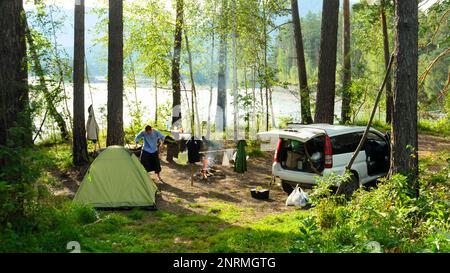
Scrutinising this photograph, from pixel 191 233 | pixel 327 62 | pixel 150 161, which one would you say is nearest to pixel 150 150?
pixel 150 161

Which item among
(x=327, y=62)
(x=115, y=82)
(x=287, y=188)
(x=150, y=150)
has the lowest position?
(x=287, y=188)

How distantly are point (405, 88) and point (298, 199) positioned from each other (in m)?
3.34

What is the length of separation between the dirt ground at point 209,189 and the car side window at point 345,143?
165cm

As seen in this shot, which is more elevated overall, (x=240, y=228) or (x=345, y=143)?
(x=345, y=143)

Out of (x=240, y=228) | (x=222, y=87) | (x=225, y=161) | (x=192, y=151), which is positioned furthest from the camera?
(x=222, y=87)

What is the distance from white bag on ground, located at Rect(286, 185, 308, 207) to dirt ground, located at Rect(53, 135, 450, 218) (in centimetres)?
16

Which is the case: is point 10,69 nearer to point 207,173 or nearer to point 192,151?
point 207,173

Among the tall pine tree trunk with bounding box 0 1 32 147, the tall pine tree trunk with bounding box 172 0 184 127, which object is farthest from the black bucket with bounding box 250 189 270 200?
the tall pine tree trunk with bounding box 172 0 184 127

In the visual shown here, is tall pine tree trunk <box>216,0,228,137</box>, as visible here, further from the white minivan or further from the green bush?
the green bush

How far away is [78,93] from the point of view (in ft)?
46.2

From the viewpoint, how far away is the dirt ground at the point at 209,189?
33.8 feet

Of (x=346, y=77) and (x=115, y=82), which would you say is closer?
(x=115, y=82)

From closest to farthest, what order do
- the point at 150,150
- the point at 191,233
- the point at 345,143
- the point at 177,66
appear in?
the point at 191,233, the point at 345,143, the point at 150,150, the point at 177,66

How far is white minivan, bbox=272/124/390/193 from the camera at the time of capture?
394 inches
